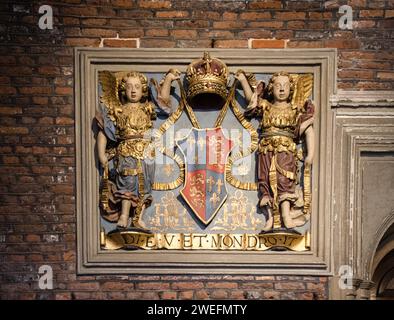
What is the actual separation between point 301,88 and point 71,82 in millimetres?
1791

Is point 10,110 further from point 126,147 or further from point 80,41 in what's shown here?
point 126,147

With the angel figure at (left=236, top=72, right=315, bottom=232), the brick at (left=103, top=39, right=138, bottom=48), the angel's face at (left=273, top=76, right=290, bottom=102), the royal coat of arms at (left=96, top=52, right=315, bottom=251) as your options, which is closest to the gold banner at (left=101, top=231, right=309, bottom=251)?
the royal coat of arms at (left=96, top=52, right=315, bottom=251)

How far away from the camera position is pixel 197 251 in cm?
383

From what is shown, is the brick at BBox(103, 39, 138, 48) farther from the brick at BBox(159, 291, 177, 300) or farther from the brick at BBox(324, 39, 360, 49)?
the brick at BBox(159, 291, 177, 300)

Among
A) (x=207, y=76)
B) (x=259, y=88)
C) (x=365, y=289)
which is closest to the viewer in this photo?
(x=207, y=76)

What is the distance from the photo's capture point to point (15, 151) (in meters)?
3.83

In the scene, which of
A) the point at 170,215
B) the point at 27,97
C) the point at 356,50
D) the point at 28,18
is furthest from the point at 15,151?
the point at 356,50

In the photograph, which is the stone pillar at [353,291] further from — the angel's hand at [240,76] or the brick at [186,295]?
the angel's hand at [240,76]

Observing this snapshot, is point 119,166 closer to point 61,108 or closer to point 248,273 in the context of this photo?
point 61,108

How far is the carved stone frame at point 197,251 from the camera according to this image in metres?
3.79

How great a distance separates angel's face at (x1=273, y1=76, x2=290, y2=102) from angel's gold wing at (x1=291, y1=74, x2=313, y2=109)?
96mm

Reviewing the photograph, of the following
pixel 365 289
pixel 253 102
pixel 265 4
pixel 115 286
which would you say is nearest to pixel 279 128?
pixel 253 102

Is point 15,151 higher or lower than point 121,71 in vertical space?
lower

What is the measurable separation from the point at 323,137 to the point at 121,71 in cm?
165
